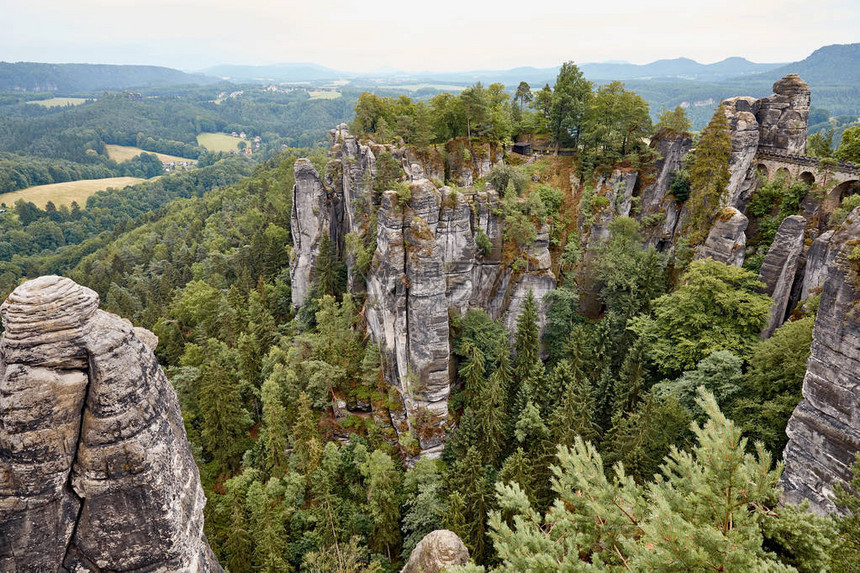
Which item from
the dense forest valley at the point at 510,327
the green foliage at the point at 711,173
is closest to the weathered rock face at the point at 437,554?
the dense forest valley at the point at 510,327

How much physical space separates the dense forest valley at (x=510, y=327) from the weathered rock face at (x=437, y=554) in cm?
263

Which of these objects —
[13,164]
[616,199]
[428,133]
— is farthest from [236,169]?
[616,199]

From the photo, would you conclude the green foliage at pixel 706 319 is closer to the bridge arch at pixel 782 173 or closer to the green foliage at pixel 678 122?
the bridge arch at pixel 782 173

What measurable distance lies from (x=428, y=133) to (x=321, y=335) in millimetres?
22436

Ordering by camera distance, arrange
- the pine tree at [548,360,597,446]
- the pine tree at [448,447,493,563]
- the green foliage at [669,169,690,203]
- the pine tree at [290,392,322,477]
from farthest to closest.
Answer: the green foliage at [669,169,690,203], the pine tree at [290,392,322,477], the pine tree at [548,360,597,446], the pine tree at [448,447,493,563]

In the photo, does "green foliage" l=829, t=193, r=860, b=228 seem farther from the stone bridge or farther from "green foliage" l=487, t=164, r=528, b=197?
"green foliage" l=487, t=164, r=528, b=197

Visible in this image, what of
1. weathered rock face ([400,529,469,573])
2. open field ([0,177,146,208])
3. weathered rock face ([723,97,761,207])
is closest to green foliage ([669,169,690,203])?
weathered rock face ([723,97,761,207])

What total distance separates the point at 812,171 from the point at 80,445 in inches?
1891

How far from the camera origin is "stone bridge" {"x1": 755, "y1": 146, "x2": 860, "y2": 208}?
33500mm

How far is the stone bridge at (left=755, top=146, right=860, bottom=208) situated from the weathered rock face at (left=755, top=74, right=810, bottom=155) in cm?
94

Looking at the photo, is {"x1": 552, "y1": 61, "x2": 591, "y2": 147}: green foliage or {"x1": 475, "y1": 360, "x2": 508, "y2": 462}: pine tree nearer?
{"x1": 475, "y1": 360, "x2": 508, "y2": 462}: pine tree

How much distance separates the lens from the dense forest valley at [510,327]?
25609 millimetres

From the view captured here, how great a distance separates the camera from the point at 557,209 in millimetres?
42875

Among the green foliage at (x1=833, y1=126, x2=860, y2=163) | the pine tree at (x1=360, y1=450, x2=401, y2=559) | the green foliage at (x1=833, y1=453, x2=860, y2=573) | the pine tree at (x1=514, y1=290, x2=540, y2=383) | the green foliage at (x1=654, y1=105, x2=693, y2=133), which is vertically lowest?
the pine tree at (x1=360, y1=450, x2=401, y2=559)
